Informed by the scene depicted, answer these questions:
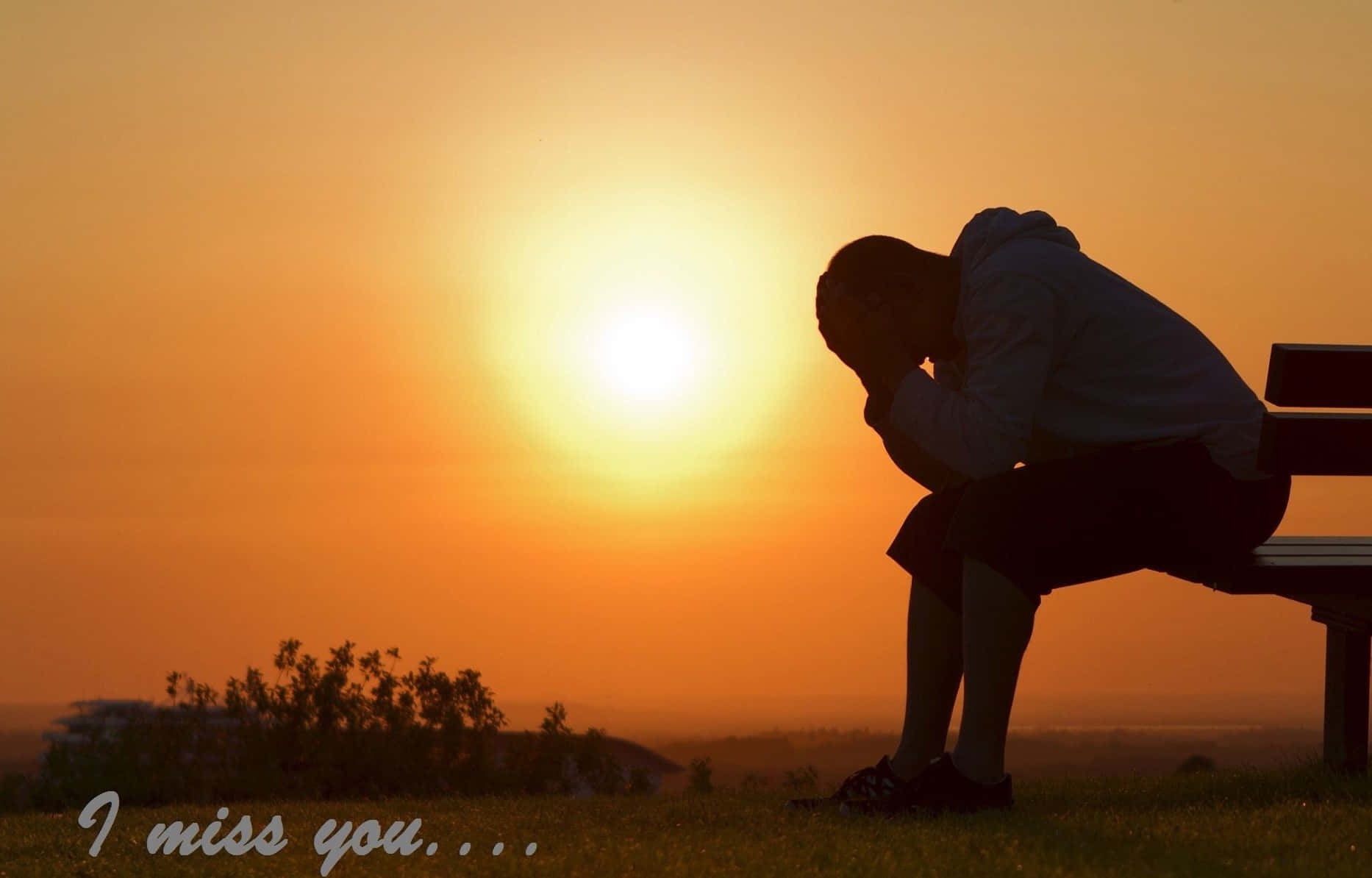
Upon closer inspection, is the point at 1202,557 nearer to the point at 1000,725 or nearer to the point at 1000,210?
the point at 1000,725

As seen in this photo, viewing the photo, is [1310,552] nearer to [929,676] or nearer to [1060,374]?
[1060,374]

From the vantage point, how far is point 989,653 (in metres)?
4.23

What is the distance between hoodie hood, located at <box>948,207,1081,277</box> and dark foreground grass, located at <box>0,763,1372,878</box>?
1.73 m

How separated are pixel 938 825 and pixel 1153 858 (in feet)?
2.05

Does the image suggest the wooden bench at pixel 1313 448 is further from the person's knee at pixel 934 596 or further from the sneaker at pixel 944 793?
the sneaker at pixel 944 793

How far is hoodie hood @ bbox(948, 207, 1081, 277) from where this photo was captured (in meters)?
4.53

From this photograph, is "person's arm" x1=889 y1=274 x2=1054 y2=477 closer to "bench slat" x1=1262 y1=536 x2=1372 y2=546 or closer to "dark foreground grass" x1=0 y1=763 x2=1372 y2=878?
"dark foreground grass" x1=0 y1=763 x2=1372 y2=878

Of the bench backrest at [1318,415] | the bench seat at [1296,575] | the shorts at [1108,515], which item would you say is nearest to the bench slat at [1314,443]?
the bench backrest at [1318,415]

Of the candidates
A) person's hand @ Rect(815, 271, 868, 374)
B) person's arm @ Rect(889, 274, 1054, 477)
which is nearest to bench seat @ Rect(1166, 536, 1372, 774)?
person's arm @ Rect(889, 274, 1054, 477)

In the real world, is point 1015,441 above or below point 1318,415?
below

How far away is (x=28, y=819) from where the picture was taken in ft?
18.0

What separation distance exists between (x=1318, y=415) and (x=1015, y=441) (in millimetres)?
974

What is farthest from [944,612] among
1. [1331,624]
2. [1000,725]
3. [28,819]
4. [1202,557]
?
[28,819]

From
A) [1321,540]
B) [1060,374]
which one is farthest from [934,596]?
[1321,540]
